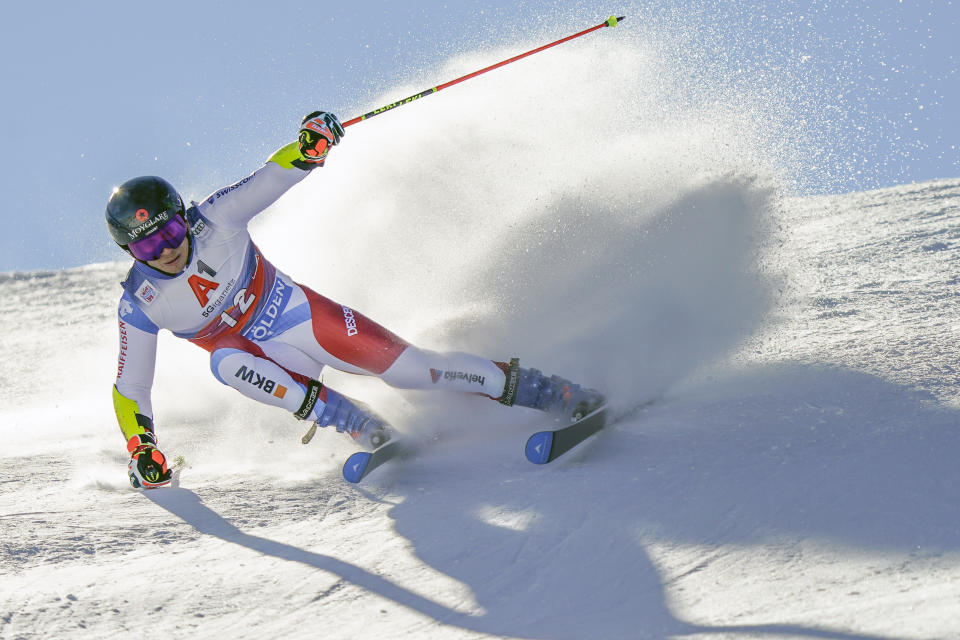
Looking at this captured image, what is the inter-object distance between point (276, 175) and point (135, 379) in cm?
115

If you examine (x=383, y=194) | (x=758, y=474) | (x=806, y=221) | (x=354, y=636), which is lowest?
(x=354, y=636)

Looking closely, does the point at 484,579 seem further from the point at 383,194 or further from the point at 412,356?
the point at 383,194

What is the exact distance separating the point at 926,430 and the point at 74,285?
14308 mm

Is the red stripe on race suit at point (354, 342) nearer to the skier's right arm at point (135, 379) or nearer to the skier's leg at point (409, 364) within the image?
the skier's leg at point (409, 364)

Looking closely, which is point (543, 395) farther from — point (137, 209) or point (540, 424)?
point (137, 209)

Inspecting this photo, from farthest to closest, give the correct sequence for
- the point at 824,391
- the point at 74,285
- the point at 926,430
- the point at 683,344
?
1. the point at 74,285
2. the point at 683,344
3. the point at 824,391
4. the point at 926,430

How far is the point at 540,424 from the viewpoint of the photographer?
14.6 feet

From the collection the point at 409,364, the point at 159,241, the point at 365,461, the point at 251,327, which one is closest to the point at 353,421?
the point at 365,461

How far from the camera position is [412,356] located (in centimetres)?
428

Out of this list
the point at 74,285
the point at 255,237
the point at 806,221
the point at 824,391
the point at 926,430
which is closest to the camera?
the point at 926,430

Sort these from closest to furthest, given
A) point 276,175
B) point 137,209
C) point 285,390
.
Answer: point 137,209
point 285,390
point 276,175

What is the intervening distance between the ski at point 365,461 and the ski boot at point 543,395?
581 millimetres

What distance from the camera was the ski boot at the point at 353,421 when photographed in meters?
4.16

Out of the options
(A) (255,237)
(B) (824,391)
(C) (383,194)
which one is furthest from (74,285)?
(B) (824,391)
